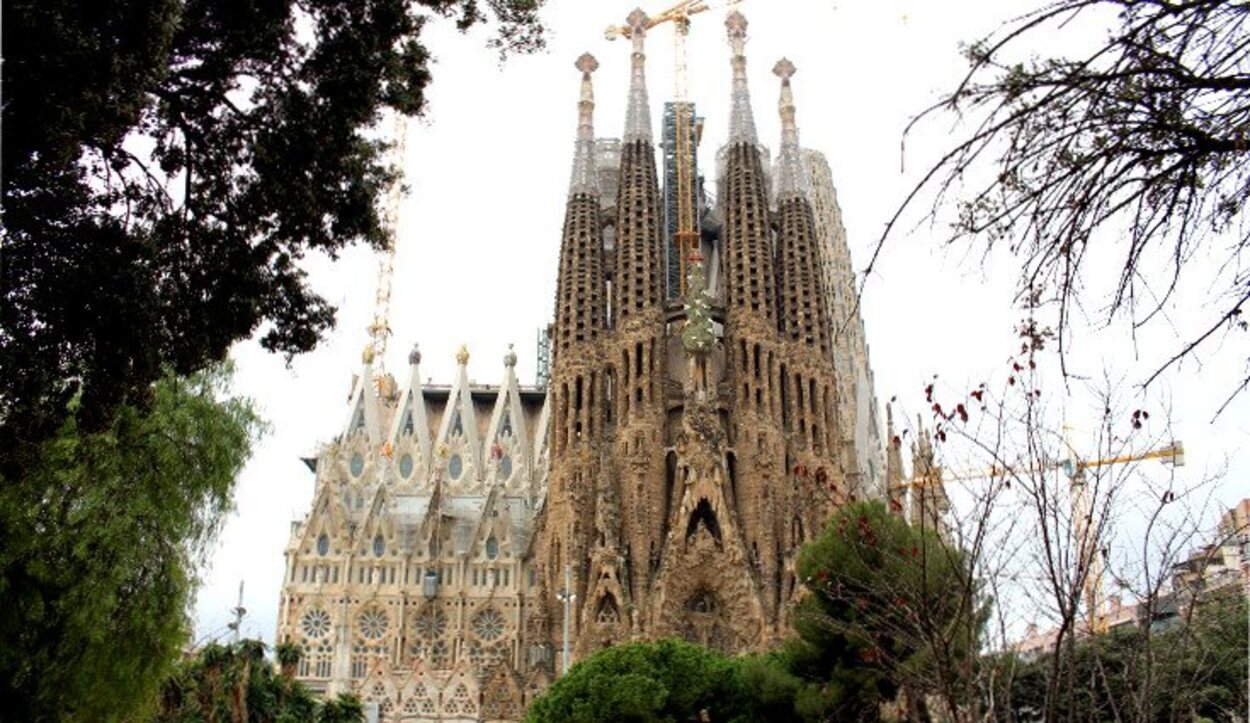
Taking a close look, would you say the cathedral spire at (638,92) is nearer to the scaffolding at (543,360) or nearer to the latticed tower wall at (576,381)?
the latticed tower wall at (576,381)

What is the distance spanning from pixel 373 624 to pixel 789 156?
2754 centimetres

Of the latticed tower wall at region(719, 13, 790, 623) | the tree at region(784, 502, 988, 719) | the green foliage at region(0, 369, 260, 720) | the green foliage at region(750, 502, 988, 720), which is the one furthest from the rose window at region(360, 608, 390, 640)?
the green foliage at region(0, 369, 260, 720)

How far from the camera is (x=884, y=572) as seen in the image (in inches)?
562

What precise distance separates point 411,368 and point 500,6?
5254 cm

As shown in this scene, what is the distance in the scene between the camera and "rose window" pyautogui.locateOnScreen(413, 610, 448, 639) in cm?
5100

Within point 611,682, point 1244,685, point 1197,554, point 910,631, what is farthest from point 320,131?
point 1244,685

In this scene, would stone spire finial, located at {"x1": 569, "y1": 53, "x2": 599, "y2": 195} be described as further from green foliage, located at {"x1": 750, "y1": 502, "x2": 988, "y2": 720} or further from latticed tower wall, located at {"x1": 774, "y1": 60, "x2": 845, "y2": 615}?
green foliage, located at {"x1": 750, "y1": 502, "x2": 988, "y2": 720}

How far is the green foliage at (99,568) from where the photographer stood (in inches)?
632

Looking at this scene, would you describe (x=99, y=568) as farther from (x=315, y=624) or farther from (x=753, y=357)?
(x=315, y=624)

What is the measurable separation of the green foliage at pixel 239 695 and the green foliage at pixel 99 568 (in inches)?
82.6

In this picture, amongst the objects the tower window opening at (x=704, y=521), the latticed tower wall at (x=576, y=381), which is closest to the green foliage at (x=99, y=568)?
the latticed tower wall at (x=576, y=381)

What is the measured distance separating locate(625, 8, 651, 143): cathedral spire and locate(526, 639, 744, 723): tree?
2722 centimetres

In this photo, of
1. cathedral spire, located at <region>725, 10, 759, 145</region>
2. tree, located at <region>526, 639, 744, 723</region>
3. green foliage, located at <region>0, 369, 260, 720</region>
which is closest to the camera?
green foliage, located at <region>0, 369, 260, 720</region>

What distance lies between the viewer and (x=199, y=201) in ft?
37.9
